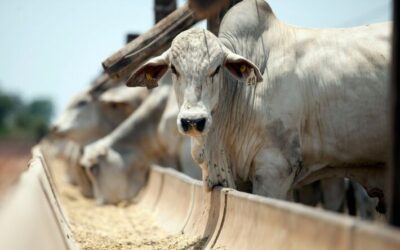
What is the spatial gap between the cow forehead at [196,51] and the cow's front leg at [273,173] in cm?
95

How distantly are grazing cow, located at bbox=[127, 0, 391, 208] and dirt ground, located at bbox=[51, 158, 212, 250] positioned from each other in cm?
75

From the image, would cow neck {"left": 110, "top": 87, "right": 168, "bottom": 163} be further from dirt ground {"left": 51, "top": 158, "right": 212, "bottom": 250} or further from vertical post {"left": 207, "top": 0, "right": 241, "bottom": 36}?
vertical post {"left": 207, "top": 0, "right": 241, "bottom": 36}

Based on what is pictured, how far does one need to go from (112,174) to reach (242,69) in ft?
28.0

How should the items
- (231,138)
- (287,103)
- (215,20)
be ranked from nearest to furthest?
1. (287,103)
2. (231,138)
3. (215,20)

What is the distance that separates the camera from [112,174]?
15.6 metres

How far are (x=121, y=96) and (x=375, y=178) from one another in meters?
11.2

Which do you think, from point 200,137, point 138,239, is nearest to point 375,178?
point 200,137

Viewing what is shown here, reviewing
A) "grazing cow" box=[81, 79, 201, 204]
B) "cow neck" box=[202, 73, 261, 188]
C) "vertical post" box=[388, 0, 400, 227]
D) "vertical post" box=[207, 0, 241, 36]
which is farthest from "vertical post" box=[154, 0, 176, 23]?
"vertical post" box=[388, 0, 400, 227]

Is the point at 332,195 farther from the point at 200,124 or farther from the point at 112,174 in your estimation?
the point at 112,174

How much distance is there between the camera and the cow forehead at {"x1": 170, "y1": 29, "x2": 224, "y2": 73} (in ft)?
23.7

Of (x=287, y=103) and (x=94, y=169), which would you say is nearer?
(x=287, y=103)

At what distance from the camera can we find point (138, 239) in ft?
27.7

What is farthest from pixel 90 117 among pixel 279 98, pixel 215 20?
pixel 279 98

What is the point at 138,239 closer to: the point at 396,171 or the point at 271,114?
the point at 271,114
